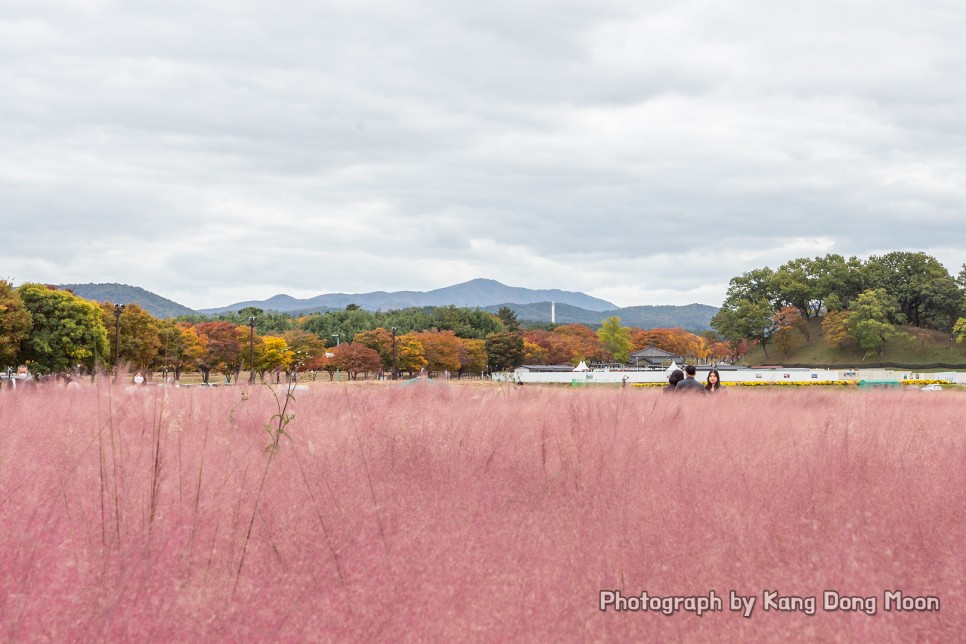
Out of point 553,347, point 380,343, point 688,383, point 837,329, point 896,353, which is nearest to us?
point 688,383

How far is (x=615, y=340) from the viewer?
13038 centimetres

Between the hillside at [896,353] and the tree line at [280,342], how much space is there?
31.8 meters

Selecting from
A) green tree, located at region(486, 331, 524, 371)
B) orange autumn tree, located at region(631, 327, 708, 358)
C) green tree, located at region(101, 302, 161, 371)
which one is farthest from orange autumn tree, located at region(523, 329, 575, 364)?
green tree, located at region(101, 302, 161, 371)

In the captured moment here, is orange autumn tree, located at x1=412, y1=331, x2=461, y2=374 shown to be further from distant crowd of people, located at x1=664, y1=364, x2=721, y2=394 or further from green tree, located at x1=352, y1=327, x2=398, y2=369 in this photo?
distant crowd of people, located at x1=664, y1=364, x2=721, y2=394

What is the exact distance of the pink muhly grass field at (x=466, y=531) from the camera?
325cm

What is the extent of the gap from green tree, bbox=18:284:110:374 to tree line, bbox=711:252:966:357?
78.7 m

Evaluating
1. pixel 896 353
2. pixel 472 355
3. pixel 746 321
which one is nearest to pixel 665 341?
pixel 746 321

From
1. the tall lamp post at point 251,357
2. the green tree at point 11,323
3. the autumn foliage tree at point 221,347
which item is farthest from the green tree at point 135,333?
the autumn foliage tree at point 221,347

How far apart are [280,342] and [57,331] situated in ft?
105

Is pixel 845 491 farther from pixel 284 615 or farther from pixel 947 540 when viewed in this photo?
pixel 284 615

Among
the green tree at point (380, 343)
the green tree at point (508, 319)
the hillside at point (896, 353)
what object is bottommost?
the hillside at point (896, 353)

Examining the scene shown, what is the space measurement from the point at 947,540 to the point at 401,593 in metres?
2.77

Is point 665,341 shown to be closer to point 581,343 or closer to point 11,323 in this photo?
point 581,343

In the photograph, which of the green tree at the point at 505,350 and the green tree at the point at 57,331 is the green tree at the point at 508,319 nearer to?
the green tree at the point at 505,350
